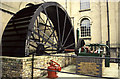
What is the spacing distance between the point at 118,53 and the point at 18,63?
28.0 ft

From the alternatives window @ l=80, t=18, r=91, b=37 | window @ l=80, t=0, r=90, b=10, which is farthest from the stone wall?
window @ l=80, t=0, r=90, b=10

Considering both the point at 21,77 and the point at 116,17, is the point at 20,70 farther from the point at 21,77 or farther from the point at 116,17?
the point at 116,17

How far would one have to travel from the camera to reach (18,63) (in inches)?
124

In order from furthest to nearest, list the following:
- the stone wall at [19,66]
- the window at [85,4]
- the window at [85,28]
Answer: the window at [85,4] → the window at [85,28] → the stone wall at [19,66]

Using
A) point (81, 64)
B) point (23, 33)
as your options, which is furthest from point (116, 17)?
point (23, 33)

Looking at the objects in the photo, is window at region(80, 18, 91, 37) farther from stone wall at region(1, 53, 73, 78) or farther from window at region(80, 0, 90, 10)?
stone wall at region(1, 53, 73, 78)

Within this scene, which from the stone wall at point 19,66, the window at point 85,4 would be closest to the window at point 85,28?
the window at point 85,4

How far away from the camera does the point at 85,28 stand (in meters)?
10.2

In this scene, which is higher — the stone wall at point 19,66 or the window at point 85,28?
the window at point 85,28

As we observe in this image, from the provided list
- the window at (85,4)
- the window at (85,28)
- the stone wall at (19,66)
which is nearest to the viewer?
the stone wall at (19,66)

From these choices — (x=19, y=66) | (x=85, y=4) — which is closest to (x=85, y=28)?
(x=85, y=4)

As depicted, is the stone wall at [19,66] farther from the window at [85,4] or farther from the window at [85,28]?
the window at [85,4]

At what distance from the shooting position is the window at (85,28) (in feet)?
33.3

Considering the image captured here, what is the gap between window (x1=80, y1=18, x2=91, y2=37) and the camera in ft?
33.3
